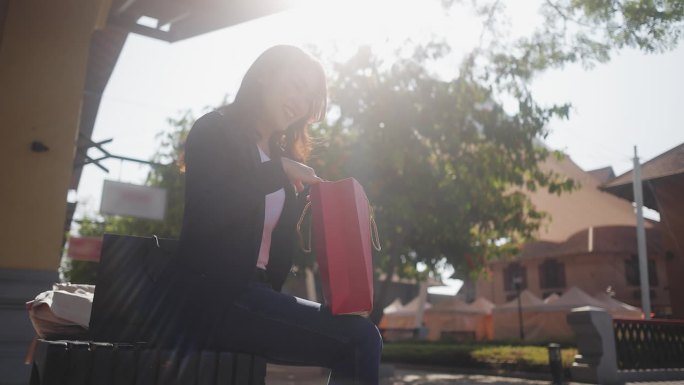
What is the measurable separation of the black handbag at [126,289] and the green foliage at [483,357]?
13.0 metres

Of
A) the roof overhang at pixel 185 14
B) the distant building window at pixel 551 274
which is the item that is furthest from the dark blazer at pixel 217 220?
the distant building window at pixel 551 274

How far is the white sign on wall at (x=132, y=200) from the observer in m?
14.0

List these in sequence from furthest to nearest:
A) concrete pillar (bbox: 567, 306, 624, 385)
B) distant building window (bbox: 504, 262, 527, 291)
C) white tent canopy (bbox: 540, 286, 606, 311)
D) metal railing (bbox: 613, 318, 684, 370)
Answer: distant building window (bbox: 504, 262, 527, 291)
white tent canopy (bbox: 540, 286, 606, 311)
metal railing (bbox: 613, 318, 684, 370)
concrete pillar (bbox: 567, 306, 624, 385)

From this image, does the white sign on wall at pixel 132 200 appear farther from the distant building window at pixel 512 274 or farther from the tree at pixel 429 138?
the distant building window at pixel 512 274

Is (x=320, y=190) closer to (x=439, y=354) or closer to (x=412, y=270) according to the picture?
(x=412, y=270)

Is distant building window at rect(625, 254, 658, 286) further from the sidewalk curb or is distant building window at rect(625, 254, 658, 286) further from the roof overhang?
the roof overhang

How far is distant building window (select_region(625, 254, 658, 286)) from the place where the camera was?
1293 inches

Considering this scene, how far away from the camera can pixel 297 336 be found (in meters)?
1.59

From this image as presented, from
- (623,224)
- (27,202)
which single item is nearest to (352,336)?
(27,202)

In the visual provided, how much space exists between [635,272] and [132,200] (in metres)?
31.4

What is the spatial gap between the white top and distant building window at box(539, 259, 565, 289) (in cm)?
3825

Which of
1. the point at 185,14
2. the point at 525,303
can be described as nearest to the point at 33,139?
the point at 185,14

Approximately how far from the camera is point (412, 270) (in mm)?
16797

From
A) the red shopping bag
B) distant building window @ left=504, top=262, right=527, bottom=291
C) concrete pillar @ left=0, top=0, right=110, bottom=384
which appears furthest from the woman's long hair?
distant building window @ left=504, top=262, right=527, bottom=291
